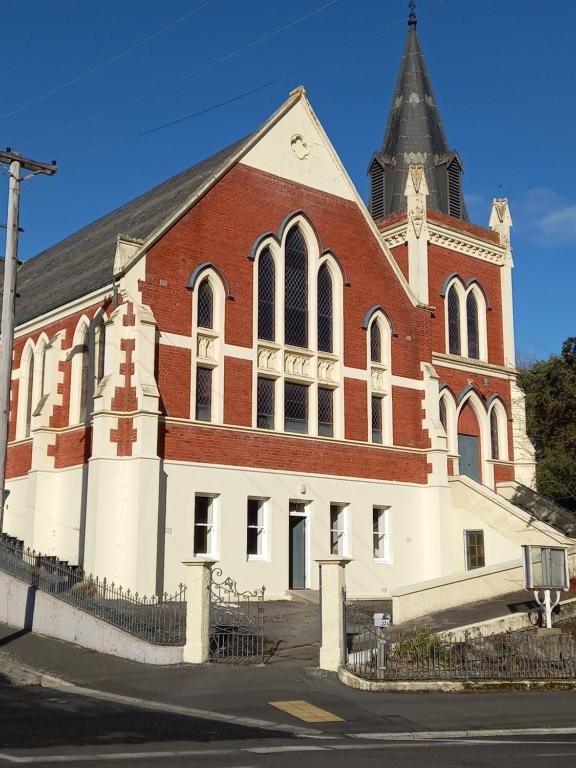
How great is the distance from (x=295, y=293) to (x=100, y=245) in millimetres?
7784

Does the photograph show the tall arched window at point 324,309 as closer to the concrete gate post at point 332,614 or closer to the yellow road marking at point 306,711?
the concrete gate post at point 332,614

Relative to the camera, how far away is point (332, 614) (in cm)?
1753

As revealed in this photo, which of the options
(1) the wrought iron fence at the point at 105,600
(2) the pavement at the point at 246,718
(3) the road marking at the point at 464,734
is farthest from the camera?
(1) the wrought iron fence at the point at 105,600

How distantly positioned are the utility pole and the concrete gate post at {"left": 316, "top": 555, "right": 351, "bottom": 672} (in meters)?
Answer: 6.93

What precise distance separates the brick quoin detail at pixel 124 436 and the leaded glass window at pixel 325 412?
274 inches

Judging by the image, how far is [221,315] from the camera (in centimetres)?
2692

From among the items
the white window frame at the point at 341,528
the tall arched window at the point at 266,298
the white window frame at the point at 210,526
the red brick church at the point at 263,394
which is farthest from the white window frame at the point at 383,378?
the white window frame at the point at 210,526

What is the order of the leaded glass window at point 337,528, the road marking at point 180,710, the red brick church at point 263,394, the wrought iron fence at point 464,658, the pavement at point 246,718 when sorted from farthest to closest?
the leaded glass window at point 337,528, the red brick church at point 263,394, the wrought iron fence at point 464,658, the road marking at point 180,710, the pavement at point 246,718

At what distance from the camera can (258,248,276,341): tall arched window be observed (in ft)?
92.3

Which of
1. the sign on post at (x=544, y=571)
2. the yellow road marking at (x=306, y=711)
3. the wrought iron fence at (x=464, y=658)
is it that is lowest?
the yellow road marking at (x=306, y=711)

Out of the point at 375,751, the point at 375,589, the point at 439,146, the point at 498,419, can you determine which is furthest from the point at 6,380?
the point at 439,146

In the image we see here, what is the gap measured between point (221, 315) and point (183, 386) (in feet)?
8.43

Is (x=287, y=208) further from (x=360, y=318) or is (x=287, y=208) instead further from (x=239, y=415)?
(x=239, y=415)

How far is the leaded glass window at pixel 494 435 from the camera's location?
118 feet
